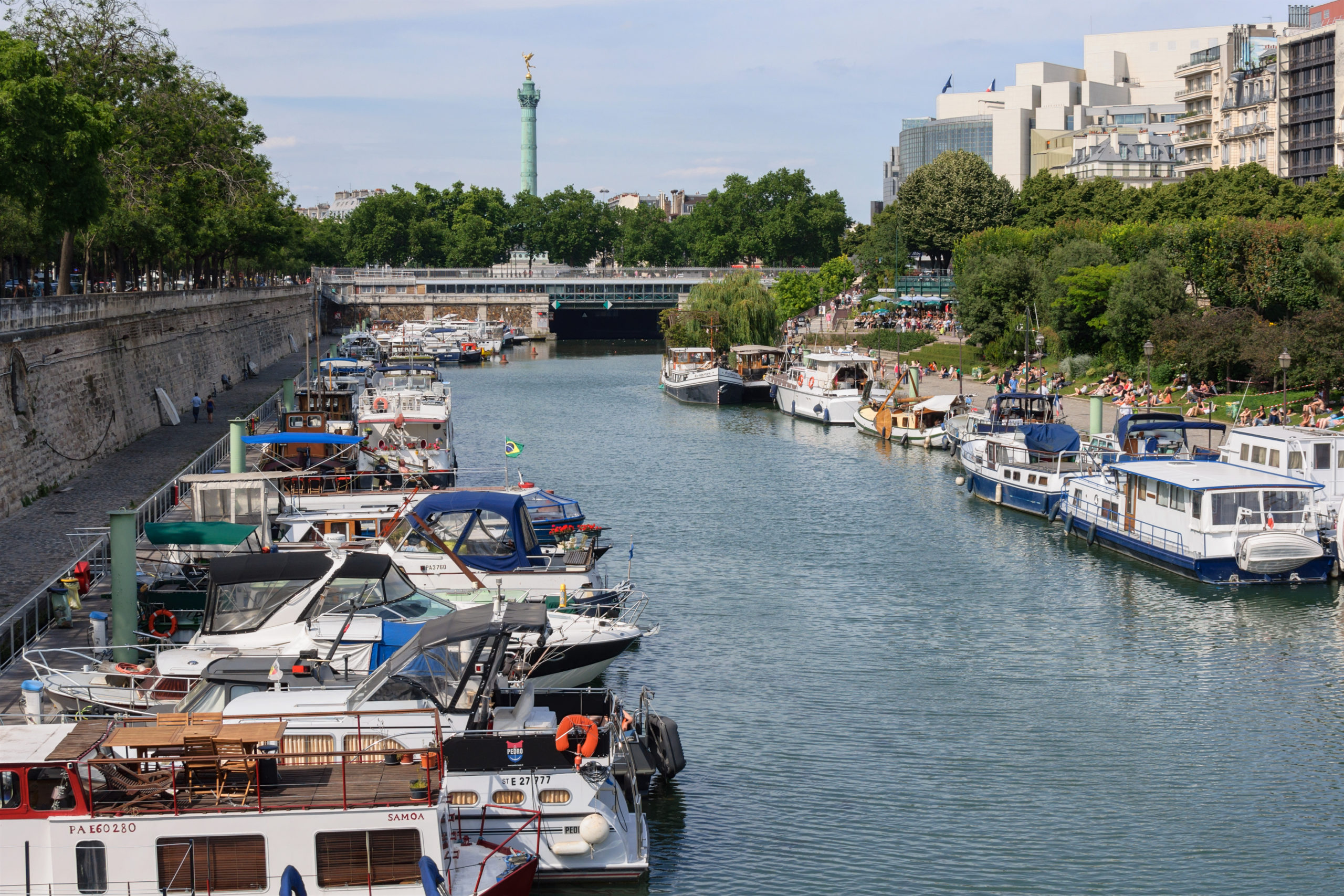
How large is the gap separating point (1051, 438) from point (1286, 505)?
11732 mm

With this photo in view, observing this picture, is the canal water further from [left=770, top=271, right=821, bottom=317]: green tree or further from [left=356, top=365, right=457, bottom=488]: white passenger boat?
[left=770, top=271, right=821, bottom=317]: green tree

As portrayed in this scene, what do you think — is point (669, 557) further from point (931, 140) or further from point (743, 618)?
point (931, 140)

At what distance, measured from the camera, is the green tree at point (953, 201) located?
371ft

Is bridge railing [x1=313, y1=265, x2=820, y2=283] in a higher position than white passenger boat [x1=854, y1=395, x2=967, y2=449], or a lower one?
higher

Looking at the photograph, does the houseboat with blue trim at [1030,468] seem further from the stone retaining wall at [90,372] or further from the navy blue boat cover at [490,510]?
the stone retaining wall at [90,372]

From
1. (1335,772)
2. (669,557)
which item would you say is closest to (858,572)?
(669,557)

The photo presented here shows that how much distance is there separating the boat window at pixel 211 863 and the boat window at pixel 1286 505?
26877mm

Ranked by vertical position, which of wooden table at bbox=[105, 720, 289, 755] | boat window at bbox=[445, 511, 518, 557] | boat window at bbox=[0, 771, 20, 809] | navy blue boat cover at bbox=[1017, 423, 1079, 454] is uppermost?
navy blue boat cover at bbox=[1017, 423, 1079, 454]

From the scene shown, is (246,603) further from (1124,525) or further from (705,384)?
(705,384)

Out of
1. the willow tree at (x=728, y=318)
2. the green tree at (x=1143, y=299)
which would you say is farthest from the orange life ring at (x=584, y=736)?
the willow tree at (x=728, y=318)

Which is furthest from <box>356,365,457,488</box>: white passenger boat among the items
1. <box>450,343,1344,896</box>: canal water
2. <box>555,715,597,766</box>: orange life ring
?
<box>555,715,597,766</box>: orange life ring

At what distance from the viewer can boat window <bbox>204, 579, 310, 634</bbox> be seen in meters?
21.9

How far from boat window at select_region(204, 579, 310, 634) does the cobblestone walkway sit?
6.12 m

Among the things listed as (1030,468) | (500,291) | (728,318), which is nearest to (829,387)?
(728,318)
